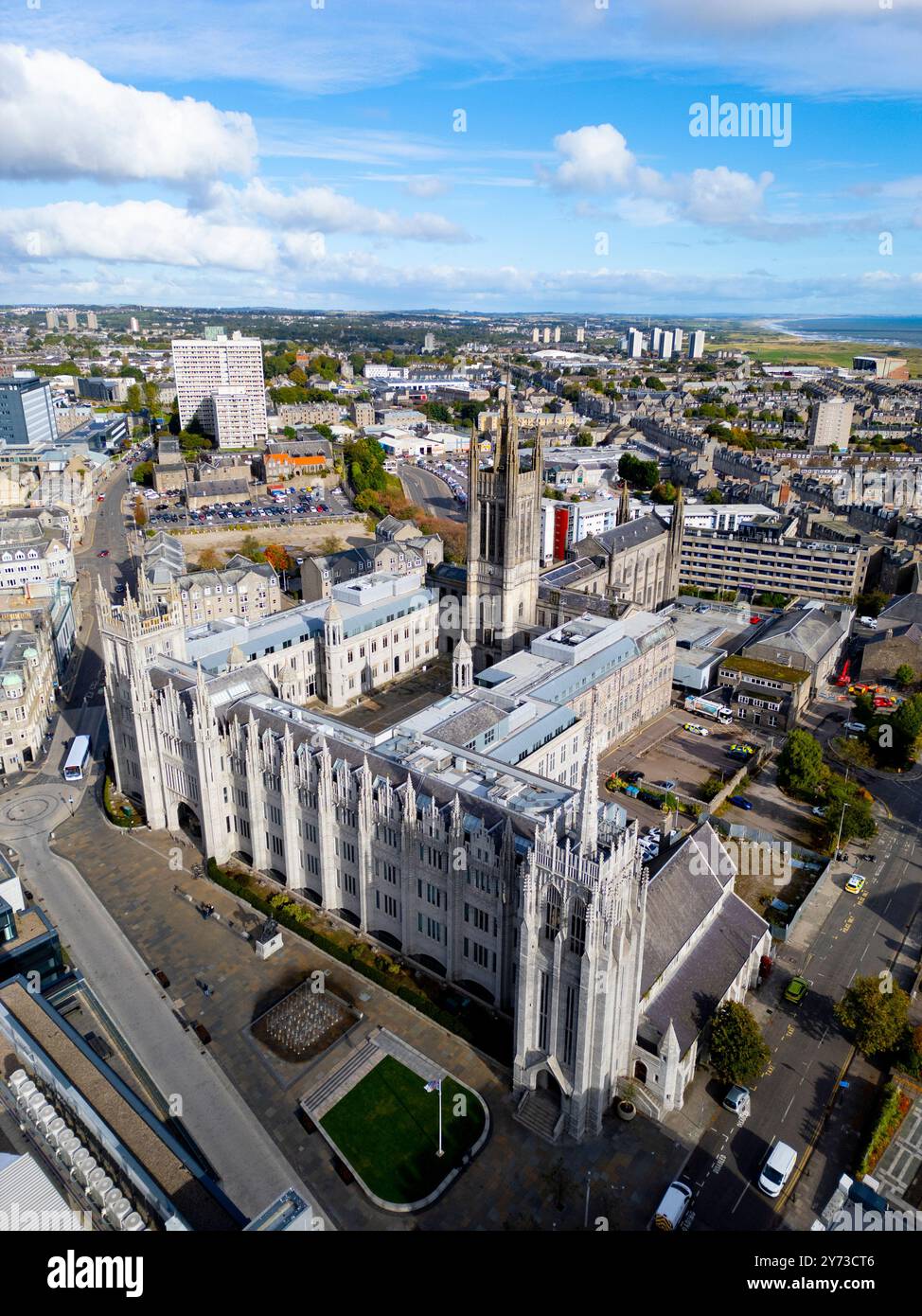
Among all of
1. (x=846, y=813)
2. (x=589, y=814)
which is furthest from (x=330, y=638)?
(x=589, y=814)

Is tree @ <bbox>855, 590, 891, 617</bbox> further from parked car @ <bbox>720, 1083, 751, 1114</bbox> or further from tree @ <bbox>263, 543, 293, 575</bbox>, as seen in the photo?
tree @ <bbox>263, 543, 293, 575</bbox>

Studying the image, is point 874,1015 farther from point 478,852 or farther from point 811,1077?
point 478,852

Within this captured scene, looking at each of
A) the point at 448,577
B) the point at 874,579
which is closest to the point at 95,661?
the point at 448,577

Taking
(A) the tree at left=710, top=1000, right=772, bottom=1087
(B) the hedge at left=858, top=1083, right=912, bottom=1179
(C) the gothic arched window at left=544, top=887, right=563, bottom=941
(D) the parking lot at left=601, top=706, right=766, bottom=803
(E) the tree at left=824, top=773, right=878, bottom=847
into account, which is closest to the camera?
(C) the gothic arched window at left=544, top=887, right=563, bottom=941

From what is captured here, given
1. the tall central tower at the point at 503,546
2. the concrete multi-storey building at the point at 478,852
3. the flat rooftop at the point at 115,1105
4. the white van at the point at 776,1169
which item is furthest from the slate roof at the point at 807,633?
the flat rooftop at the point at 115,1105

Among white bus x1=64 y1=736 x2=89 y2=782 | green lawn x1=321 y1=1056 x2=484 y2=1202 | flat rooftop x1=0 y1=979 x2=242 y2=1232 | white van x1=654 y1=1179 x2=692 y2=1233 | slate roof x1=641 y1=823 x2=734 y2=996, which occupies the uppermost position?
flat rooftop x1=0 y1=979 x2=242 y2=1232

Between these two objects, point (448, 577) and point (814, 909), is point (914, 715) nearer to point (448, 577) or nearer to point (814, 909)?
point (814, 909)

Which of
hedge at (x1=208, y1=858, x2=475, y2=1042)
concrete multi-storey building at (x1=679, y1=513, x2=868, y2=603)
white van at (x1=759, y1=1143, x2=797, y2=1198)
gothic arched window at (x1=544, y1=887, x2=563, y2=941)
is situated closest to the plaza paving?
hedge at (x1=208, y1=858, x2=475, y2=1042)

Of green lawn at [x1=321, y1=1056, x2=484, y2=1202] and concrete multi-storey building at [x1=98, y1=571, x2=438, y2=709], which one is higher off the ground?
concrete multi-storey building at [x1=98, y1=571, x2=438, y2=709]
